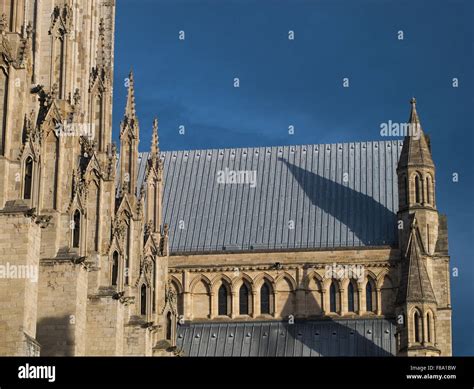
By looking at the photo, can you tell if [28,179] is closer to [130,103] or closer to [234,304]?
[130,103]

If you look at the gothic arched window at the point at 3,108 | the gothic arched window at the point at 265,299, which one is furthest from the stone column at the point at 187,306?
the gothic arched window at the point at 3,108

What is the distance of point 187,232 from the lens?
69.4 meters

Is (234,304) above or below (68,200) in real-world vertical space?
below

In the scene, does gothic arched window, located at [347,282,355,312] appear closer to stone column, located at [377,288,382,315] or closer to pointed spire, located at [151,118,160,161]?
stone column, located at [377,288,382,315]

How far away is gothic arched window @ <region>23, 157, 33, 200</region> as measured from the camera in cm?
3586

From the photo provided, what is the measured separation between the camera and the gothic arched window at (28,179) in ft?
118

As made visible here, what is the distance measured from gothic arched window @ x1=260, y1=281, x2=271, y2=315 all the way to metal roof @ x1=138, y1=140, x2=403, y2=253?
208 cm

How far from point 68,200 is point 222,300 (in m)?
26.5

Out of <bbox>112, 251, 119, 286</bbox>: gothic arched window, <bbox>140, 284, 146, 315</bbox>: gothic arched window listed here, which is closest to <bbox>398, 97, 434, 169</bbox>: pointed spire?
<bbox>140, 284, 146, 315</bbox>: gothic arched window

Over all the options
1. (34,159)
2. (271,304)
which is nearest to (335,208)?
(271,304)

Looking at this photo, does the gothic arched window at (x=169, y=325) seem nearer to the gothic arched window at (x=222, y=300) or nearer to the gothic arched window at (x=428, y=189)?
the gothic arched window at (x=222, y=300)

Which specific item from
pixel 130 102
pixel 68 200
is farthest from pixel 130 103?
pixel 68 200

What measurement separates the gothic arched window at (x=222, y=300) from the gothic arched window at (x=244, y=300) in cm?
77
